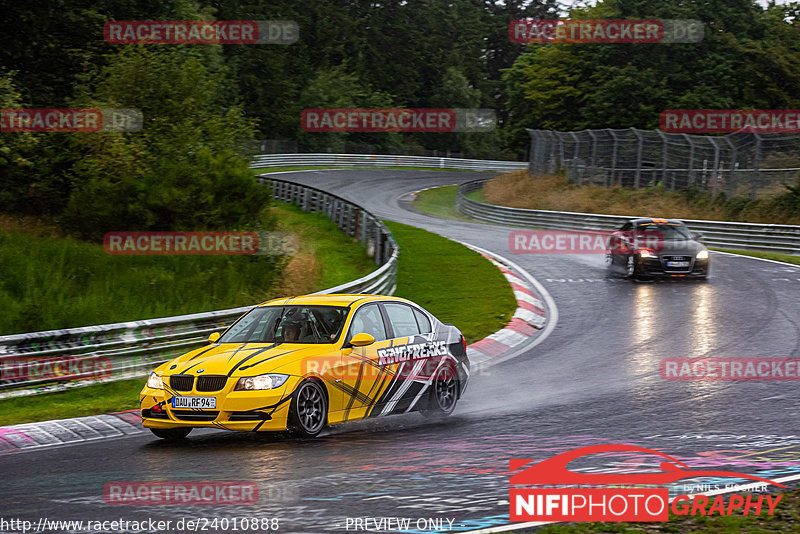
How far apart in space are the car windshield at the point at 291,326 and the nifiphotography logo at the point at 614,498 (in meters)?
3.04

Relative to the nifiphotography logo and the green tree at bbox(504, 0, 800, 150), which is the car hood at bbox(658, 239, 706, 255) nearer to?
the nifiphotography logo

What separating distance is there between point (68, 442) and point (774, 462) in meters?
6.75

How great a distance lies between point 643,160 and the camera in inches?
1592

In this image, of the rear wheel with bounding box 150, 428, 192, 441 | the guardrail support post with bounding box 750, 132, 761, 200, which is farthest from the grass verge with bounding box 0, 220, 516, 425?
the guardrail support post with bounding box 750, 132, 761, 200

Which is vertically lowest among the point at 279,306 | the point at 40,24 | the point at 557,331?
the point at 557,331

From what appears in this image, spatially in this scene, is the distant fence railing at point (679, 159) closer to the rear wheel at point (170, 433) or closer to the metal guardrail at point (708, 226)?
the metal guardrail at point (708, 226)

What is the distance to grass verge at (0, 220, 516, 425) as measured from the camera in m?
11.5

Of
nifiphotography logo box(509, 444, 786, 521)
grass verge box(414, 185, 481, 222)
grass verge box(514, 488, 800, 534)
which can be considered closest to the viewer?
grass verge box(514, 488, 800, 534)

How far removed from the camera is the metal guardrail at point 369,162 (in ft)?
220

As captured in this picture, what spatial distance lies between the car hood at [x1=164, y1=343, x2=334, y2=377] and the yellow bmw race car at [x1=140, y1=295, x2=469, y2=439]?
0.03ft

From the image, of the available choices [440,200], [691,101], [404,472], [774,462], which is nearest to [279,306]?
[404,472]

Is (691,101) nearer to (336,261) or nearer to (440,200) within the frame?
(440,200)

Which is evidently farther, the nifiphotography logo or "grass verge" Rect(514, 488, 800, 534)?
the nifiphotography logo

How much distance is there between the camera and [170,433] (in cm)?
929
